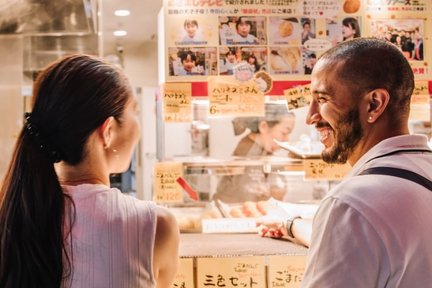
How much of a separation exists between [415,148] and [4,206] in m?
0.96

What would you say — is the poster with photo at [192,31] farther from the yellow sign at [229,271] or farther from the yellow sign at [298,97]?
the yellow sign at [229,271]

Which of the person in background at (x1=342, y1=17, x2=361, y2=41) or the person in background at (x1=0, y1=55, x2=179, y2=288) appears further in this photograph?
the person in background at (x1=342, y1=17, x2=361, y2=41)

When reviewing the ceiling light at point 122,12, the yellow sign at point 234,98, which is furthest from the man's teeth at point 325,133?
the ceiling light at point 122,12

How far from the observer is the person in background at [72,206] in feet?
3.72

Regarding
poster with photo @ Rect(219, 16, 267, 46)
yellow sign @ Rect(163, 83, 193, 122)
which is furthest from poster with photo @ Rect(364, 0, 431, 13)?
yellow sign @ Rect(163, 83, 193, 122)

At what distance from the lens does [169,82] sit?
217 cm

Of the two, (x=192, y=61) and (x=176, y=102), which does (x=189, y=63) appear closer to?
(x=192, y=61)

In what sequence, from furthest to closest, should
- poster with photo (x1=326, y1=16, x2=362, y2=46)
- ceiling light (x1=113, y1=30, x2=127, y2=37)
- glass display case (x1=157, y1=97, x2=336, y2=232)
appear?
1. ceiling light (x1=113, y1=30, x2=127, y2=37)
2. glass display case (x1=157, y1=97, x2=336, y2=232)
3. poster with photo (x1=326, y1=16, x2=362, y2=46)

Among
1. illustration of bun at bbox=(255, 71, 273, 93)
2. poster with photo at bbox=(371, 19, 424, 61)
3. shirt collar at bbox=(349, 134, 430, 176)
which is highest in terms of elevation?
poster with photo at bbox=(371, 19, 424, 61)

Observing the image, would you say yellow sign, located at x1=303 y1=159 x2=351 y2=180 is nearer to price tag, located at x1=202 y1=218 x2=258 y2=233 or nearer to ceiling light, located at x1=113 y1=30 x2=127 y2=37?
price tag, located at x1=202 y1=218 x2=258 y2=233

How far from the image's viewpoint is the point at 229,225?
2.26m

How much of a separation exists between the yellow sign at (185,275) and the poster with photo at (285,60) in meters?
0.95

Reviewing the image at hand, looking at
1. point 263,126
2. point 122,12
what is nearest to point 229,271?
point 263,126

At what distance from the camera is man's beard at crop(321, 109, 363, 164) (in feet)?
3.86
